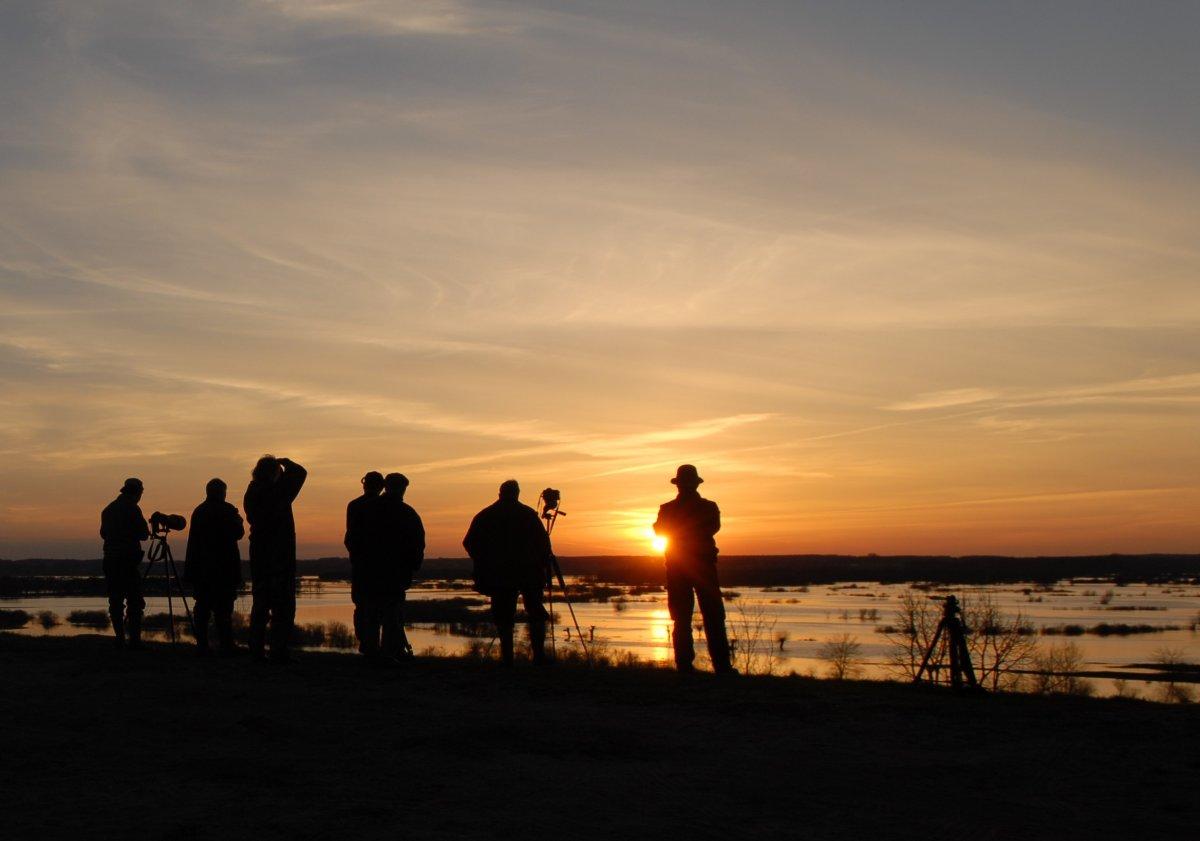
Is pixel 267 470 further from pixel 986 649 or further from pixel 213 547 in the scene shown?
pixel 986 649

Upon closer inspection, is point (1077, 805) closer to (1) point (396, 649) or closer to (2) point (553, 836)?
(2) point (553, 836)

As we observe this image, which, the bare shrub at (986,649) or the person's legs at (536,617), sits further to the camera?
the bare shrub at (986,649)

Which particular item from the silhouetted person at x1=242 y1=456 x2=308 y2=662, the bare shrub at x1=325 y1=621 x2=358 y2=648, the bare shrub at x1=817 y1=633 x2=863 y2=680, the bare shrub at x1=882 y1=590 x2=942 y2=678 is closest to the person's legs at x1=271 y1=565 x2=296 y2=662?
the silhouetted person at x1=242 y1=456 x2=308 y2=662

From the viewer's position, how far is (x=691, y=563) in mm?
13070

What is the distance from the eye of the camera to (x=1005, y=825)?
6652mm

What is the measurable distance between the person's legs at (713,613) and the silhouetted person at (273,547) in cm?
459

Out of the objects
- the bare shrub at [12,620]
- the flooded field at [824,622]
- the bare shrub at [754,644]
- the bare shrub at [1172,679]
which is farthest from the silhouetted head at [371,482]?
the bare shrub at [12,620]

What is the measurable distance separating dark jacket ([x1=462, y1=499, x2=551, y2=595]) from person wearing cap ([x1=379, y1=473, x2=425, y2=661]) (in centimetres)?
72

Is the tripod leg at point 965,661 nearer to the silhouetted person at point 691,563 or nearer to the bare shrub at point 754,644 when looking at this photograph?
the silhouetted person at point 691,563

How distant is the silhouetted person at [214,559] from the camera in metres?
14.4

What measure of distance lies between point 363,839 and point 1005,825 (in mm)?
3528

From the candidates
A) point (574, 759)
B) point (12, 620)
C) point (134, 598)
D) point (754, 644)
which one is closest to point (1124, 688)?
point (754, 644)

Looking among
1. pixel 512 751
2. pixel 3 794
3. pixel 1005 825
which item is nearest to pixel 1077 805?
pixel 1005 825

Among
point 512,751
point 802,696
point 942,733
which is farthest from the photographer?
point 802,696
